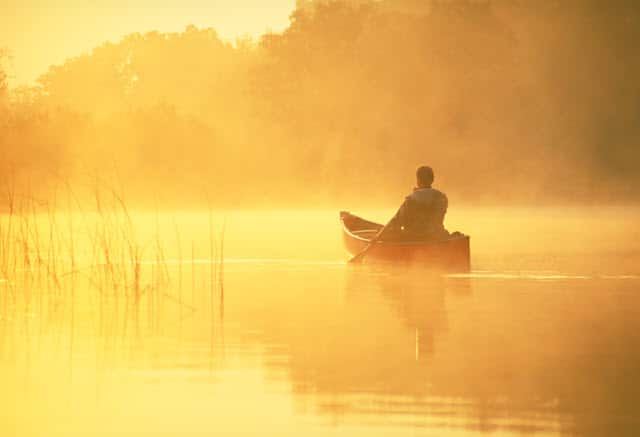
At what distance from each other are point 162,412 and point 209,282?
7644mm

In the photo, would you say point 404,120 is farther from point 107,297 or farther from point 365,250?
point 107,297

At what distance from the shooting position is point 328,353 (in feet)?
29.4

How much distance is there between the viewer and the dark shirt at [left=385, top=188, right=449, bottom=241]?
52.6 ft

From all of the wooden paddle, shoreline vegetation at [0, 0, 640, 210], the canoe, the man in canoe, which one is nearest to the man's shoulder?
the man in canoe

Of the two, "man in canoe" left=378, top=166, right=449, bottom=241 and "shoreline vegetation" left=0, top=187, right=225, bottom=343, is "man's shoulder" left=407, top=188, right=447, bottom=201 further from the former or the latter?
"shoreline vegetation" left=0, top=187, right=225, bottom=343

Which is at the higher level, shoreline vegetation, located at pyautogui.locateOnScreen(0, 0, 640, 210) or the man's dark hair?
shoreline vegetation, located at pyautogui.locateOnScreen(0, 0, 640, 210)

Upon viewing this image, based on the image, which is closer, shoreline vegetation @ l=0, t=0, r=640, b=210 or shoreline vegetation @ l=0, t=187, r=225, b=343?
shoreline vegetation @ l=0, t=187, r=225, b=343

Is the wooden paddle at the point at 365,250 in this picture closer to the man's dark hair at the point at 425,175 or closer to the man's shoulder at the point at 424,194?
the man's shoulder at the point at 424,194

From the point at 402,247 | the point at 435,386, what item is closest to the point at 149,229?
the point at 402,247

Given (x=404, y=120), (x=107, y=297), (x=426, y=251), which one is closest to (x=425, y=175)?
(x=426, y=251)

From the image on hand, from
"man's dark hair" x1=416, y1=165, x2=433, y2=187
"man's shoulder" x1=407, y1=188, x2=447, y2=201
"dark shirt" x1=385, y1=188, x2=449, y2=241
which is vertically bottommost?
"dark shirt" x1=385, y1=188, x2=449, y2=241

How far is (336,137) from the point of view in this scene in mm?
51344

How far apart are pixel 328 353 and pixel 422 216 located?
7365 millimetres

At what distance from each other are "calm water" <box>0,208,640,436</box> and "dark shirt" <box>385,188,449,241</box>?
49 cm
